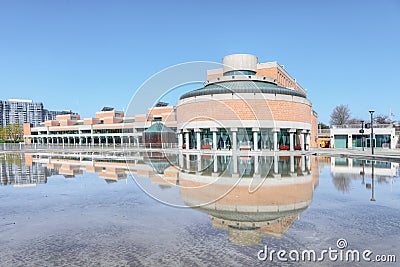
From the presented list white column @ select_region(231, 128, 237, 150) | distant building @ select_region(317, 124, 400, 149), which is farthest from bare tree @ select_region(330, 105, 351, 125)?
white column @ select_region(231, 128, 237, 150)

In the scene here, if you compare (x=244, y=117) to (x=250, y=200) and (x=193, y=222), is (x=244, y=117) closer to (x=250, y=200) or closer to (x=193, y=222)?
(x=250, y=200)

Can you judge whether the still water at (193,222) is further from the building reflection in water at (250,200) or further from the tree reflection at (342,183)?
the tree reflection at (342,183)

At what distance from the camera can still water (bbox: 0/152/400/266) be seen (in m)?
6.40

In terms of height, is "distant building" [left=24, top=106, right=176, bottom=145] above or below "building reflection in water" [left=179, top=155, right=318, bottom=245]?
above

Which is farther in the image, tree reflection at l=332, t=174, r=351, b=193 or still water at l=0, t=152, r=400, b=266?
tree reflection at l=332, t=174, r=351, b=193

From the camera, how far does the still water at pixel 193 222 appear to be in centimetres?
640

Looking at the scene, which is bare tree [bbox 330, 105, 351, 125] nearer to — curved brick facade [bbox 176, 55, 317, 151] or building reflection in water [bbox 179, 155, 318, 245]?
curved brick facade [bbox 176, 55, 317, 151]

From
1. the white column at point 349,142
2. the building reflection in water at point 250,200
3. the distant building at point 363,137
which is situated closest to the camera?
the building reflection in water at point 250,200

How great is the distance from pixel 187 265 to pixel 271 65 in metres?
61.6

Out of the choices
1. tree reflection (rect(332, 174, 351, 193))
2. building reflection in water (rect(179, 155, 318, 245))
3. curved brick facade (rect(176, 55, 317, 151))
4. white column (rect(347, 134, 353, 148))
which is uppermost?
curved brick facade (rect(176, 55, 317, 151))

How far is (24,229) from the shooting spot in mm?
8461

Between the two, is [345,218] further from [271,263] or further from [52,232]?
[52,232]

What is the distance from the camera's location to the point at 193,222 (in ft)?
28.9

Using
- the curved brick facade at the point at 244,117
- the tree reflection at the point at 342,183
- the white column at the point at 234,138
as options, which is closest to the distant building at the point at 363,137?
the curved brick facade at the point at 244,117
